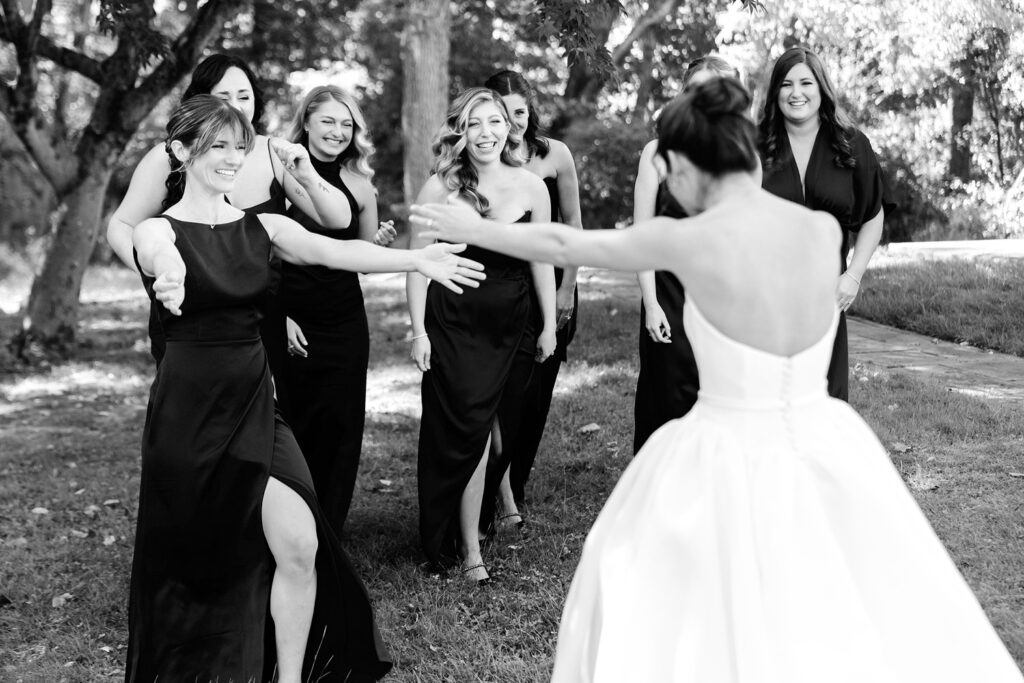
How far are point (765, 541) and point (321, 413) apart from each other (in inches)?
134

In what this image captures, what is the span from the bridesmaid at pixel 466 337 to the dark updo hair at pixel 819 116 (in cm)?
117

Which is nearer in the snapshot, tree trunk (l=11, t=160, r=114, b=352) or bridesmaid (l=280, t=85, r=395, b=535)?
bridesmaid (l=280, t=85, r=395, b=535)

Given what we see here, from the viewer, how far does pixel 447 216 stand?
11.3 ft

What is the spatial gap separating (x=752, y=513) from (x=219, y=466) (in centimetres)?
200

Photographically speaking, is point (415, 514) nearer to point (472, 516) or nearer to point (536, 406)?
point (536, 406)

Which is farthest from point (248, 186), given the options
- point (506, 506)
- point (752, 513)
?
point (752, 513)

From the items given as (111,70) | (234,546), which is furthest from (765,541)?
(111,70)

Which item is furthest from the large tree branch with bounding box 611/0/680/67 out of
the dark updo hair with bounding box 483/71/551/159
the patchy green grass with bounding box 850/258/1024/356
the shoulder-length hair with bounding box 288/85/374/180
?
the shoulder-length hair with bounding box 288/85/374/180

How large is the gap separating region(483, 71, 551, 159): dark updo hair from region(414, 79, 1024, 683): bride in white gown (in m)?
3.25

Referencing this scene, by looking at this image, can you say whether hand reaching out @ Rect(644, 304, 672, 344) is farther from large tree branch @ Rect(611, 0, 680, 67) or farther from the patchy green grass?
large tree branch @ Rect(611, 0, 680, 67)

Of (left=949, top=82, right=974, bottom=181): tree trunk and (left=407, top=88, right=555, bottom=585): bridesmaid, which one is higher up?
(left=949, top=82, right=974, bottom=181): tree trunk

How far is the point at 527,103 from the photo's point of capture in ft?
20.3

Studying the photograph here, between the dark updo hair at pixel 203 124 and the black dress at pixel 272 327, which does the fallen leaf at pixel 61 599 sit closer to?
the black dress at pixel 272 327

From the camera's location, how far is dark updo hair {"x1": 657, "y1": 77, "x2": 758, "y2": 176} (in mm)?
2885
